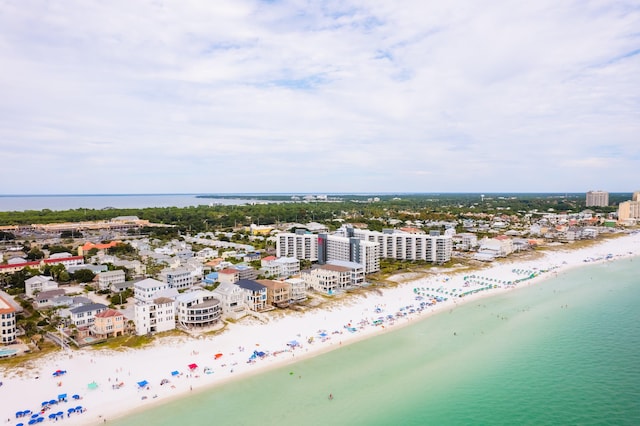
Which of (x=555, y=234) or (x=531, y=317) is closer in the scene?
(x=531, y=317)

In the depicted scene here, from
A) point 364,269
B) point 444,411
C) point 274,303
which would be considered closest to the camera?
point 444,411

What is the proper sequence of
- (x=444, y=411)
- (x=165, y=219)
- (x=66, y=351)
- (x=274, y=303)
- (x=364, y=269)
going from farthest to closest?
(x=165, y=219) → (x=364, y=269) → (x=274, y=303) → (x=66, y=351) → (x=444, y=411)

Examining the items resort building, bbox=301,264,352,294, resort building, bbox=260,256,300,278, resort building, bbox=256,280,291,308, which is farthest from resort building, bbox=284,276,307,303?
resort building, bbox=260,256,300,278

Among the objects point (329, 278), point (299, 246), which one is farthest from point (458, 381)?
point (299, 246)

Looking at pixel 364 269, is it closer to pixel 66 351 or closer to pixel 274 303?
pixel 274 303

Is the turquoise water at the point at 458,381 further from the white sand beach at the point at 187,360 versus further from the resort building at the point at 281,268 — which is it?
the resort building at the point at 281,268

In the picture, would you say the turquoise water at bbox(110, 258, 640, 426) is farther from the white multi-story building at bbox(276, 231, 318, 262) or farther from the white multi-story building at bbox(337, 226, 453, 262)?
the white multi-story building at bbox(276, 231, 318, 262)

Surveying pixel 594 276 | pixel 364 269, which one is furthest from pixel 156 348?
pixel 594 276
